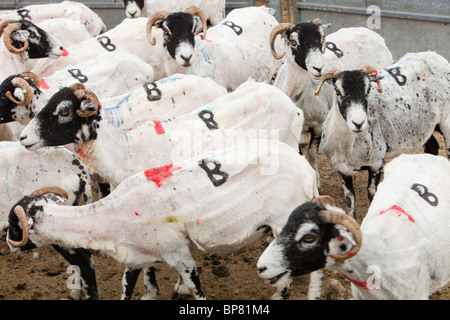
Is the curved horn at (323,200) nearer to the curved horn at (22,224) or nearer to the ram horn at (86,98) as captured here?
the curved horn at (22,224)

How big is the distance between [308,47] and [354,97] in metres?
1.37

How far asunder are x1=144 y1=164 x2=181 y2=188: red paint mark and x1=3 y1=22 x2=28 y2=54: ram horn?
3.99 meters

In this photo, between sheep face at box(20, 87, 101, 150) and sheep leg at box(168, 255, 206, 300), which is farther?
sheep face at box(20, 87, 101, 150)

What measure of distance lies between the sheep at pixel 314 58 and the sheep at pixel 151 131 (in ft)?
3.63

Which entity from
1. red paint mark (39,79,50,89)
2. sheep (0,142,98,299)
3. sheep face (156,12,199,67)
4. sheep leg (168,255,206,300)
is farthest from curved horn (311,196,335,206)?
red paint mark (39,79,50,89)

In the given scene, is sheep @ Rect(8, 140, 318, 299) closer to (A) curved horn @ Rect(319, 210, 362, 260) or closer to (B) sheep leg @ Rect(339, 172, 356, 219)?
(A) curved horn @ Rect(319, 210, 362, 260)

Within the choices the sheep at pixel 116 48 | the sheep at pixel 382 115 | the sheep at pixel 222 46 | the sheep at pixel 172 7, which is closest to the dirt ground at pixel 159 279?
the sheep at pixel 382 115

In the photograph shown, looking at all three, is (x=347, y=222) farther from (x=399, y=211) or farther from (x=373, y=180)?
(x=373, y=180)

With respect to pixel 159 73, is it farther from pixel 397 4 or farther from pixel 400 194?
pixel 400 194

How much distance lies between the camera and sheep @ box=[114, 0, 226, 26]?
37.4ft

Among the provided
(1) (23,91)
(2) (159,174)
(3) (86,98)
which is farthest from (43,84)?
(2) (159,174)

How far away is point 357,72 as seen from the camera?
652cm
